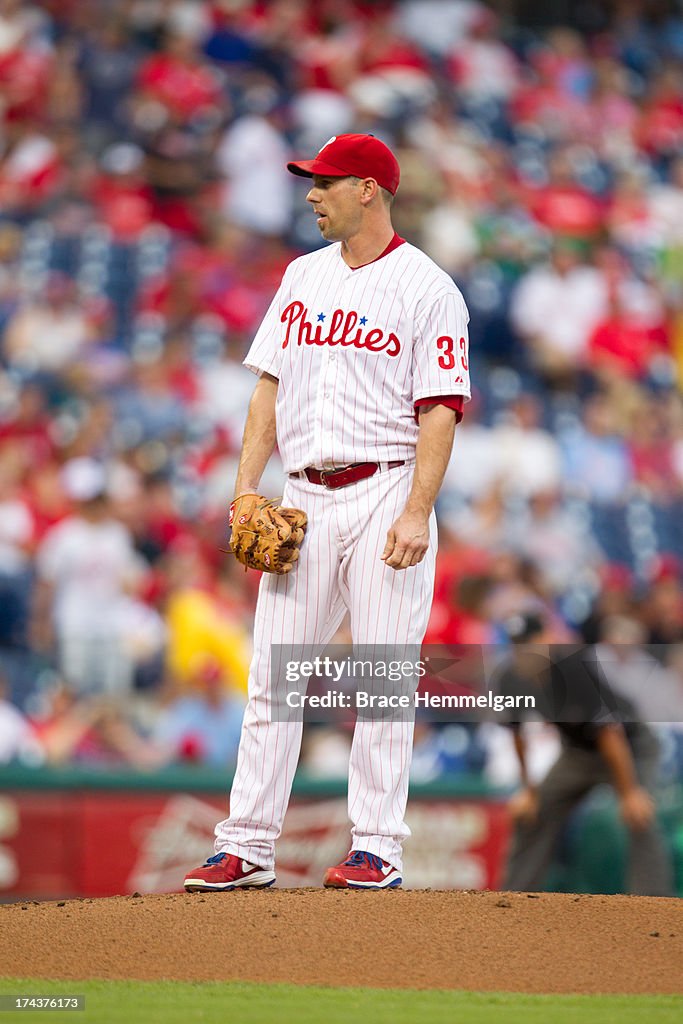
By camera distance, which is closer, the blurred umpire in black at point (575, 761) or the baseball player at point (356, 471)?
the baseball player at point (356, 471)

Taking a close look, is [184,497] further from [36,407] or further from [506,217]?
[506,217]

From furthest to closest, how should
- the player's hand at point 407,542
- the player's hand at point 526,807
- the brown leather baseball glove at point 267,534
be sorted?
1. the player's hand at point 526,807
2. the brown leather baseball glove at point 267,534
3. the player's hand at point 407,542

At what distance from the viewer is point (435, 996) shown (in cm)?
339

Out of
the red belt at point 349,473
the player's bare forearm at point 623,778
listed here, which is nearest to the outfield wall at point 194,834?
the player's bare forearm at point 623,778

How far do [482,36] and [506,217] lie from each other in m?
2.70

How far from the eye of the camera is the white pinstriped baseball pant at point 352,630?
159 inches

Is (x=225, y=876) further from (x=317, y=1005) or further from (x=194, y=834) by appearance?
(x=194, y=834)

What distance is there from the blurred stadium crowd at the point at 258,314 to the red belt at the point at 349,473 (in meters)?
3.22

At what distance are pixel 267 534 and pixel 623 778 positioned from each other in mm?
3179

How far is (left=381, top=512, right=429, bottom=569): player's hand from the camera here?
387cm

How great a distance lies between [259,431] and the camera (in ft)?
14.0

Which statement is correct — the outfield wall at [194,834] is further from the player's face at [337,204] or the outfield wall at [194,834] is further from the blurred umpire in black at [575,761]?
the player's face at [337,204]

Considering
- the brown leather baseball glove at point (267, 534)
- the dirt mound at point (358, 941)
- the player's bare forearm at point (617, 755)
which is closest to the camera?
the dirt mound at point (358, 941)

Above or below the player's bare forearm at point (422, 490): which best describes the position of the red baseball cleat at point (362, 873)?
below
